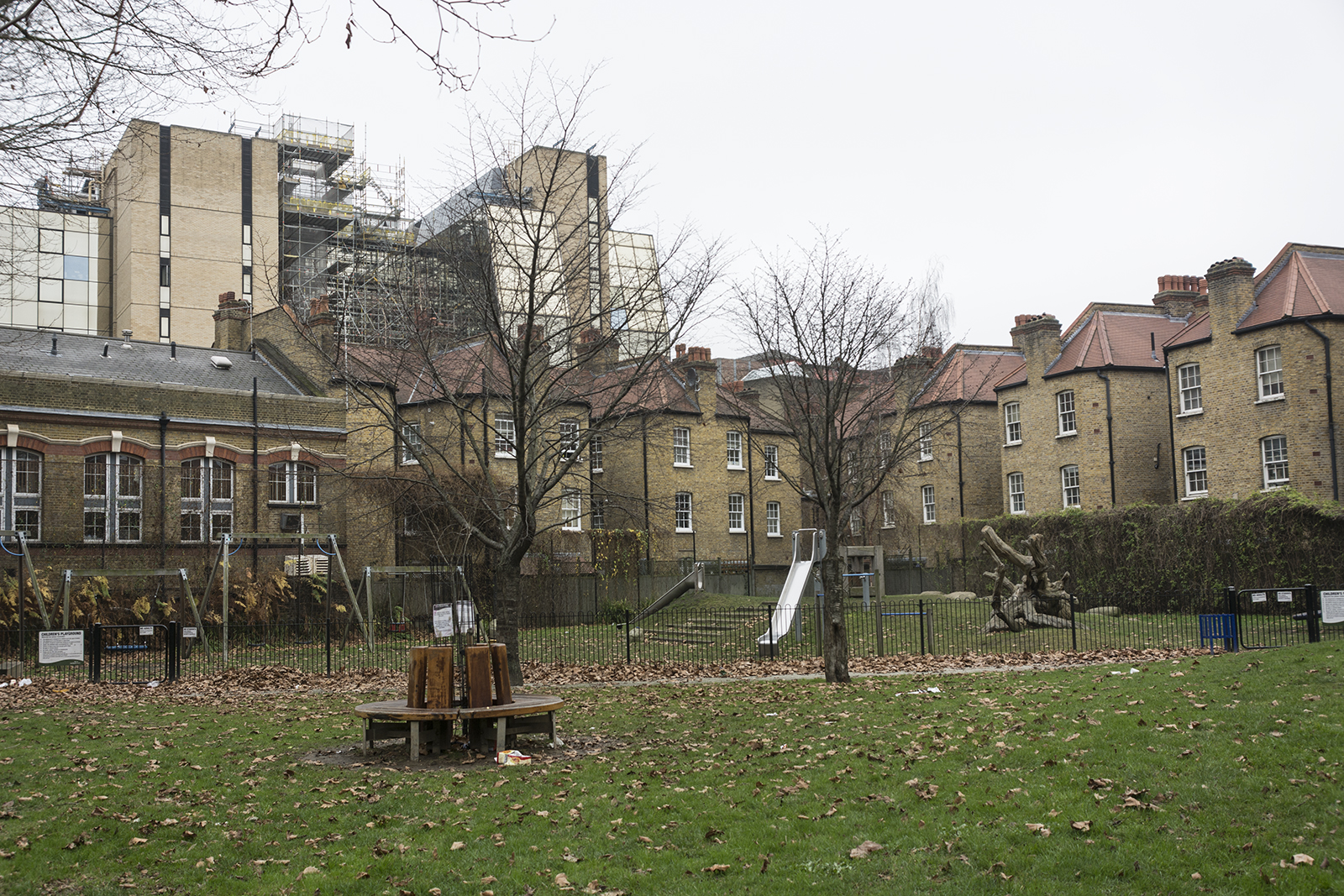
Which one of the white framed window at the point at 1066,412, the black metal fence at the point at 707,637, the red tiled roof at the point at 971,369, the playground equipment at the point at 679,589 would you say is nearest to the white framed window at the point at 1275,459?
the black metal fence at the point at 707,637

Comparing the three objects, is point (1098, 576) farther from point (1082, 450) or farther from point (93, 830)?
point (93, 830)

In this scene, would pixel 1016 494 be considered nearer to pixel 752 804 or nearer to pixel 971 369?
pixel 971 369

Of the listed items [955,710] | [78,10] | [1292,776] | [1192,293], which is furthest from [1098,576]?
[78,10]

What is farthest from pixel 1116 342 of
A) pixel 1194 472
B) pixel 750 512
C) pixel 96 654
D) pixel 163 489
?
pixel 96 654

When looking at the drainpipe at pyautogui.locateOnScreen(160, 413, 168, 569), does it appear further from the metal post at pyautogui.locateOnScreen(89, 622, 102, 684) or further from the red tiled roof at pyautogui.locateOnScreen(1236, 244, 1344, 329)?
the red tiled roof at pyautogui.locateOnScreen(1236, 244, 1344, 329)

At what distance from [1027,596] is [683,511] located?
19.0m

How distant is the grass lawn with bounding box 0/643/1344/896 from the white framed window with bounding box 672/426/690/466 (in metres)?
29.3

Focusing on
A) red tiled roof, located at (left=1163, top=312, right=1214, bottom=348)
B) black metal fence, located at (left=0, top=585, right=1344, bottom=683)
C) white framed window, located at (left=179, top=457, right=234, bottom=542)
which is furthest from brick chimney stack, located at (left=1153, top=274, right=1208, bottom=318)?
white framed window, located at (left=179, top=457, right=234, bottom=542)

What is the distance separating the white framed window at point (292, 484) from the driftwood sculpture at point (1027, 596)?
826 inches

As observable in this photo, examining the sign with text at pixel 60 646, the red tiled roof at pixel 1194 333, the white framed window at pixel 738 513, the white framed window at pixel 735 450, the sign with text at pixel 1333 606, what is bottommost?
the sign with text at pixel 60 646

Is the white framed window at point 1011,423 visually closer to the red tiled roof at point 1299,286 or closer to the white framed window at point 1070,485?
the white framed window at point 1070,485

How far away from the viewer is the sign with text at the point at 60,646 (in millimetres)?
19312

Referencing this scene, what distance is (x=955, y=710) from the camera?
42.4 ft

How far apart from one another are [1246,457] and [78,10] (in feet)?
111
